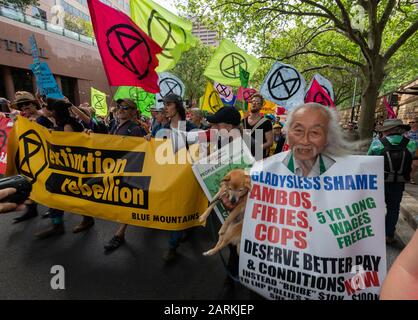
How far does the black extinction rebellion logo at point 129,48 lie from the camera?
3.42m

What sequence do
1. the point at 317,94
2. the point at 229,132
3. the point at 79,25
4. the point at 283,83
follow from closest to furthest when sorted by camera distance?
the point at 229,132, the point at 317,94, the point at 283,83, the point at 79,25

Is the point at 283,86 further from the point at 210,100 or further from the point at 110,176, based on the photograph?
the point at 110,176

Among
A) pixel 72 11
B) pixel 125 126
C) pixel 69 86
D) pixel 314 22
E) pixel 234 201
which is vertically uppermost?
pixel 72 11

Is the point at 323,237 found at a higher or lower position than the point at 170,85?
lower

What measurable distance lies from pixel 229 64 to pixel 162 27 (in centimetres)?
296

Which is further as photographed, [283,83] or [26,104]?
[283,83]

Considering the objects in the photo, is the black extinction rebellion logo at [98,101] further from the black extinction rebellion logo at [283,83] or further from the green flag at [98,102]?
the black extinction rebellion logo at [283,83]

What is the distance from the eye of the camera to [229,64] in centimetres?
663

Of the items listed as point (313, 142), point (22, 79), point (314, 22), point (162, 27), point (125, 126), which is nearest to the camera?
point (313, 142)

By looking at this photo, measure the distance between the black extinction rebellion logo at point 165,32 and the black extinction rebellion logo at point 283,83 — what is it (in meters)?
1.85

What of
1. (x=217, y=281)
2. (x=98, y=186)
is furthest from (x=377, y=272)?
(x=98, y=186)

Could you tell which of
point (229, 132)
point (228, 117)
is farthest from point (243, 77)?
point (229, 132)

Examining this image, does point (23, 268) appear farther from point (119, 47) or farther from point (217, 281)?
point (119, 47)

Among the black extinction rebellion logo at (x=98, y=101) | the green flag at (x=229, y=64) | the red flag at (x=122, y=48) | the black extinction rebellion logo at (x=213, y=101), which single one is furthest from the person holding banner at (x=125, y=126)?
the black extinction rebellion logo at (x=98, y=101)
